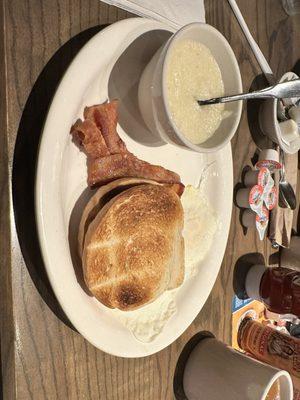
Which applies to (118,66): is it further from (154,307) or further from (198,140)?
(154,307)

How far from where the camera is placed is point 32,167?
760 mm

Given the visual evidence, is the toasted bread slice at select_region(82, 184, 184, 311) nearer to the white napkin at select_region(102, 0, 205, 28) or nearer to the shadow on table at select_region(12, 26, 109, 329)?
the shadow on table at select_region(12, 26, 109, 329)

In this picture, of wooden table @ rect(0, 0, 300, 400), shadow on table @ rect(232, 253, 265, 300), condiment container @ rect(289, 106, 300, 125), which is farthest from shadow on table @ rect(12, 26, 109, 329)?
condiment container @ rect(289, 106, 300, 125)

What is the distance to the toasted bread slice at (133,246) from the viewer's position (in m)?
0.79

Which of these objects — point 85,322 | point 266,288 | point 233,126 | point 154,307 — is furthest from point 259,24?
point 85,322

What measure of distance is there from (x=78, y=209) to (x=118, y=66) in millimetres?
300

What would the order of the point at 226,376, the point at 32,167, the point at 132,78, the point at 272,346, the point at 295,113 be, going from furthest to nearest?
the point at 295,113 < the point at 272,346 < the point at 226,376 < the point at 132,78 < the point at 32,167

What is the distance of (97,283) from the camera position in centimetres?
80

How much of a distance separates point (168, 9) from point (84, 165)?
16.1 inches

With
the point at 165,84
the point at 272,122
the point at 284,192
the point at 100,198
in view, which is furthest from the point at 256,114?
the point at 100,198

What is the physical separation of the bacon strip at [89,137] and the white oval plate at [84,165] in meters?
0.02

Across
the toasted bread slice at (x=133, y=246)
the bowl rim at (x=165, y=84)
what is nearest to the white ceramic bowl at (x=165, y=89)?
the bowl rim at (x=165, y=84)

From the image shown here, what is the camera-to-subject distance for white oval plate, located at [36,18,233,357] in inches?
29.1

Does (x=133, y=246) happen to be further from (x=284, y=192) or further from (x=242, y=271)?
(x=284, y=192)
